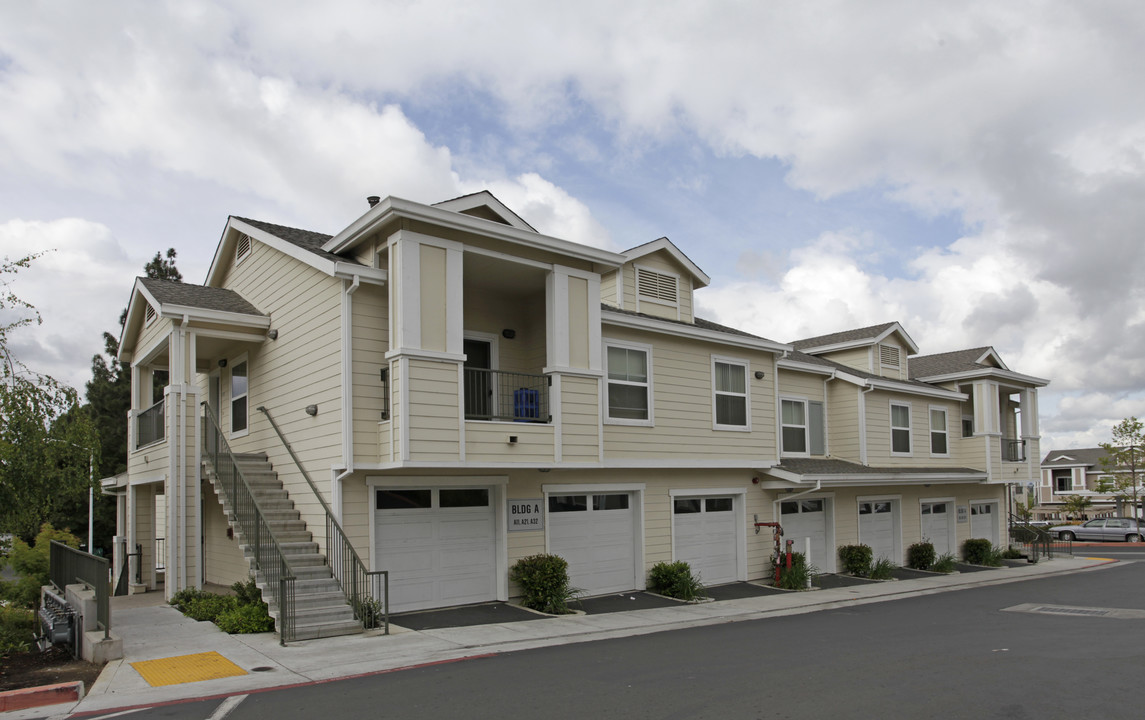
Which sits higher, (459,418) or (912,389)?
(912,389)

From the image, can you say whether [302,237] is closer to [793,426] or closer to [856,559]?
[793,426]

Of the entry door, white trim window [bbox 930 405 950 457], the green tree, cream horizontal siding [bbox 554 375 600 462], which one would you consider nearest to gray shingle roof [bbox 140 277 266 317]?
the entry door

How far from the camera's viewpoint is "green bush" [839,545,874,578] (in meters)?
22.6

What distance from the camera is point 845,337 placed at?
2827 cm

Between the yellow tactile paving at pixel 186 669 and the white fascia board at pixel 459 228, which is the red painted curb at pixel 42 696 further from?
the white fascia board at pixel 459 228

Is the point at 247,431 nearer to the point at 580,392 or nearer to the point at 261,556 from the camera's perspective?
the point at 261,556

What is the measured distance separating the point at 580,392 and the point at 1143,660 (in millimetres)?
9149

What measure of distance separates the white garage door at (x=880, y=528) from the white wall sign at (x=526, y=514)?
1166cm

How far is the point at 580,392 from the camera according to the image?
1575 centimetres

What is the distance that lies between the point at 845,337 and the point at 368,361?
731 inches

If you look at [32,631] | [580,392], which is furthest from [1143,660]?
[32,631]

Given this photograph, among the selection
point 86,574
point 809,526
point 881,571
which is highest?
point 86,574

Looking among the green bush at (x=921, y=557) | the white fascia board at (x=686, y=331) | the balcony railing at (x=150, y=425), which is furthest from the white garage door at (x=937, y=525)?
the balcony railing at (x=150, y=425)

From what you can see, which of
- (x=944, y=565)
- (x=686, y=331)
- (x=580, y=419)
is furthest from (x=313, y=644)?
(x=944, y=565)
